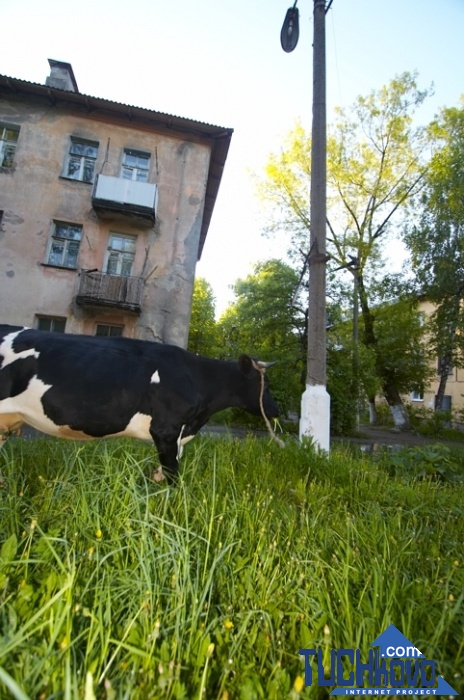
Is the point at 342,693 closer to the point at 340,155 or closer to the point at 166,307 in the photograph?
the point at 166,307

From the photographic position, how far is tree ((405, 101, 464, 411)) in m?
15.7

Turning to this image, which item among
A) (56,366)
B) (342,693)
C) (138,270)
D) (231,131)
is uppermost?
(231,131)

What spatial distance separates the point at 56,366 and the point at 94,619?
2143mm

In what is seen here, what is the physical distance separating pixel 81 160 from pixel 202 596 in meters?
16.3

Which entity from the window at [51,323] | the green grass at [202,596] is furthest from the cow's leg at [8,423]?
the window at [51,323]

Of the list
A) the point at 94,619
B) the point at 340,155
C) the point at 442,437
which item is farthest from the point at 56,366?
the point at 340,155

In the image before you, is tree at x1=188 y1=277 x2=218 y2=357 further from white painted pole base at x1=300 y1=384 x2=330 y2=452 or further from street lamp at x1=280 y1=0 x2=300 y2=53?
white painted pole base at x1=300 y1=384 x2=330 y2=452

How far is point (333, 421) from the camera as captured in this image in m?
12.8

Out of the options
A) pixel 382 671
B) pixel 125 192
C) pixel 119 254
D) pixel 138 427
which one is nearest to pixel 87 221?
pixel 119 254

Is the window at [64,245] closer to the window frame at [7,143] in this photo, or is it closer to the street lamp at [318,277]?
the window frame at [7,143]

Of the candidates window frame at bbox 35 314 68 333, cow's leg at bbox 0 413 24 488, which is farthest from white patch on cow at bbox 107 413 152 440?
window frame at bbox 35 314 68 333

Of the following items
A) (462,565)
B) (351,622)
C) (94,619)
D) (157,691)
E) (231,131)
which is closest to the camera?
(157,691)

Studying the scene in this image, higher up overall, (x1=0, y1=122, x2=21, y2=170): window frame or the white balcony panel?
(x1=0, y1=122, x2=21, y2=170): window frame

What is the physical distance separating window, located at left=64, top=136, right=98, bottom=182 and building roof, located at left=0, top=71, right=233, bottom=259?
49.5 inches
